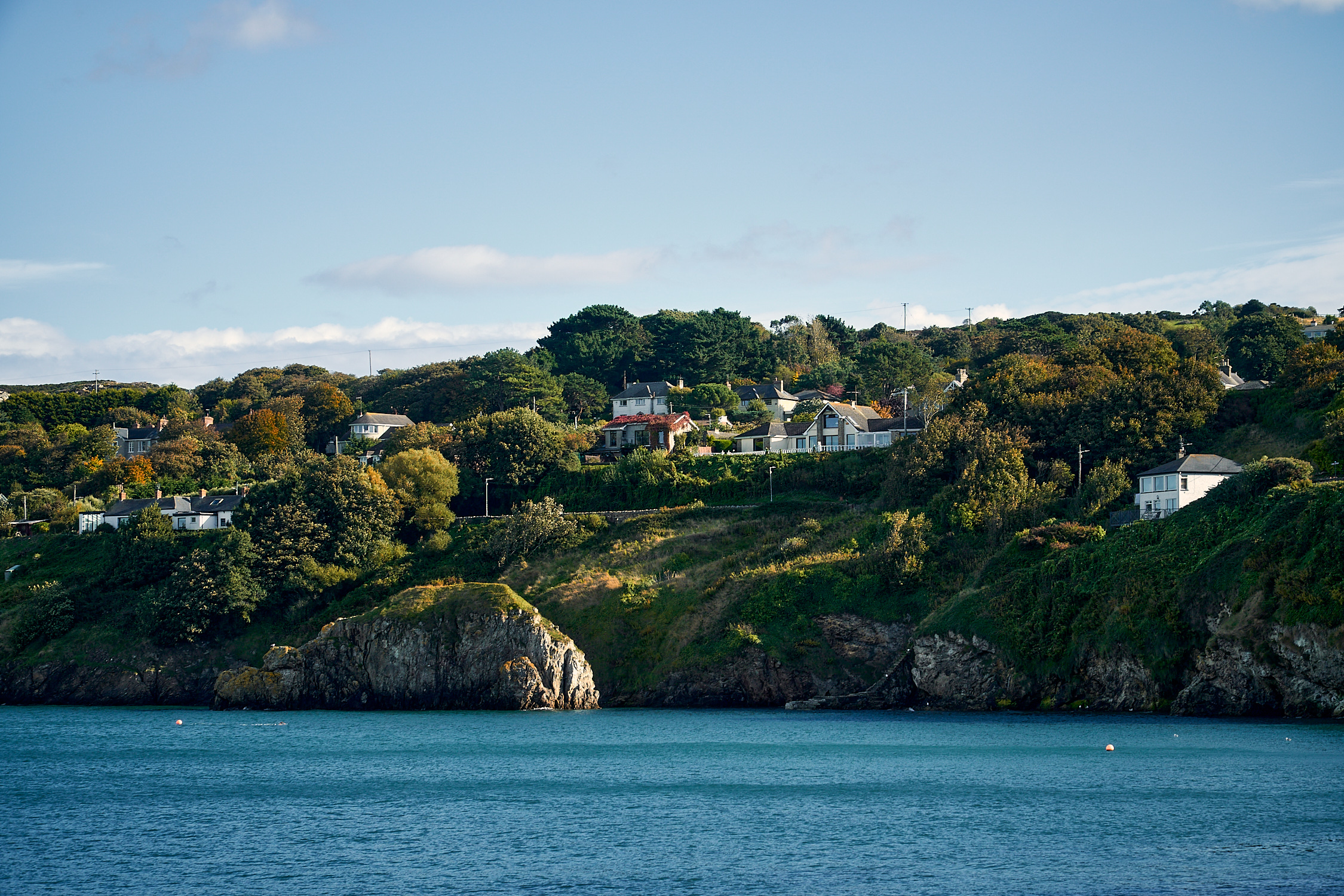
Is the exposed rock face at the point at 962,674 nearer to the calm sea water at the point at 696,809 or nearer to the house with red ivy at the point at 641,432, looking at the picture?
the calm sea water at the point at 696,809

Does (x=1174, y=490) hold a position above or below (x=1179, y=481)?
below

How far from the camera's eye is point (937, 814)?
45.7m

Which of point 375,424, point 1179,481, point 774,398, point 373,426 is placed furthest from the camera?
point 375,424

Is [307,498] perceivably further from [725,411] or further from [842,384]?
[842,384]

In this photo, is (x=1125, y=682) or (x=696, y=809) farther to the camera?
(x=1125, y=682)

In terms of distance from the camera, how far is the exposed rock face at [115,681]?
330ft

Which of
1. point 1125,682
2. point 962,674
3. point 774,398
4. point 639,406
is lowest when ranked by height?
point 962,674

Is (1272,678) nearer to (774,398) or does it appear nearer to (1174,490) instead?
(1174,490)

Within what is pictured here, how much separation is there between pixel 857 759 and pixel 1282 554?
2709 cm

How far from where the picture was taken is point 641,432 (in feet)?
446

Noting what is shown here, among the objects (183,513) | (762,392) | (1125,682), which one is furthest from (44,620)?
(762,392)

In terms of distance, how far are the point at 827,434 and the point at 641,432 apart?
68.9ft

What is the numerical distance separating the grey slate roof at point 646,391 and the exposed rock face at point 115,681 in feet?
222

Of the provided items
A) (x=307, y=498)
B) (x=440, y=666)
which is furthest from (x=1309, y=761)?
(x=307, y=498)
